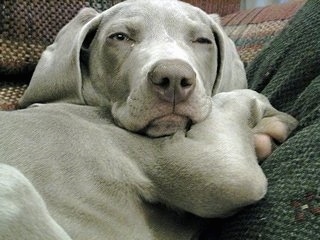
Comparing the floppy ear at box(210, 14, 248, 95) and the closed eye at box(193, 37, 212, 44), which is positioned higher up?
the closed eye at box(193, 37, 212, 44)

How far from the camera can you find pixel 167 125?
143 cm

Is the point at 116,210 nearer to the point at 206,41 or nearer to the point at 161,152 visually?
the point at 161,152

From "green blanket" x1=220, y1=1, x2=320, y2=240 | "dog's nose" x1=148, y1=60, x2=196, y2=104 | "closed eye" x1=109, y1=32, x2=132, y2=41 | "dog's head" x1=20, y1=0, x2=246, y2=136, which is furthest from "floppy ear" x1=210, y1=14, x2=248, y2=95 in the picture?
"dog's nose" x1=148, y1=60, x2=196, y2=104

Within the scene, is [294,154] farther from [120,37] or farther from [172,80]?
[120,37]

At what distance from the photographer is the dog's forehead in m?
1.76

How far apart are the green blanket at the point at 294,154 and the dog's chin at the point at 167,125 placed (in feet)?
0.70

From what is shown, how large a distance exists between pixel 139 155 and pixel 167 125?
0.40ft

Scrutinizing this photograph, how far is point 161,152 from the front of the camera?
1.34 metres

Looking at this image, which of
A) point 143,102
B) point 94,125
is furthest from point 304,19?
point 94,125

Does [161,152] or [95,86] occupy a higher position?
[161,152]

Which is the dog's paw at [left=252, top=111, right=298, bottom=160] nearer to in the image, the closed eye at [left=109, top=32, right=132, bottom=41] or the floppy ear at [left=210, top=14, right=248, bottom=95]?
the floppy ear at [left=210, top=14, right=248, bottom=95]

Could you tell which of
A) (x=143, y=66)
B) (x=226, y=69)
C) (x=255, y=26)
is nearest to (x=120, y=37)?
(x=143, y=66)

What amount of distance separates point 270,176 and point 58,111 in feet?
1.75

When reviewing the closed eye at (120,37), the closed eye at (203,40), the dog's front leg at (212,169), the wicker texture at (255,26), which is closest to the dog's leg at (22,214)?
the dog's front leg at (212,169)
